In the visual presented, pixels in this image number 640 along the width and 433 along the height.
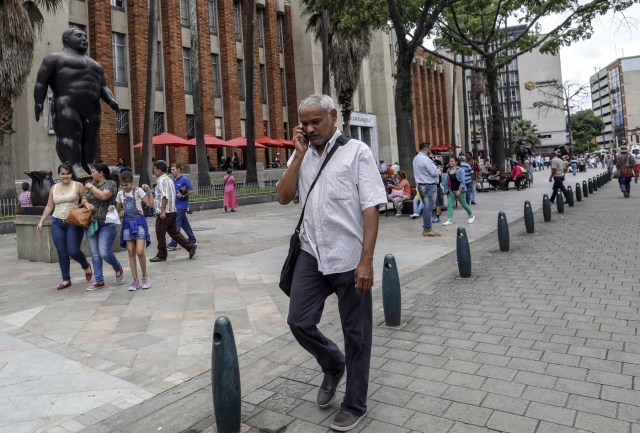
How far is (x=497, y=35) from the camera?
75.9 feet

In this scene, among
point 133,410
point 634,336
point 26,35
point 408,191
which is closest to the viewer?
point 133,410

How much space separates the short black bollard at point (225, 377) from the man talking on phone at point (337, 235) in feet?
1.28

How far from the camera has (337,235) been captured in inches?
116

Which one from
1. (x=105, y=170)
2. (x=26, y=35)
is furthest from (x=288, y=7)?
(x=105, y=170)

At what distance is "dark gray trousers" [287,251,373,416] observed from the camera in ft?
9.72

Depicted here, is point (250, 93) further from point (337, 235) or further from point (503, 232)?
point (337, 235)

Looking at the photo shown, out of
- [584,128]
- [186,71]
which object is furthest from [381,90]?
[584,128]

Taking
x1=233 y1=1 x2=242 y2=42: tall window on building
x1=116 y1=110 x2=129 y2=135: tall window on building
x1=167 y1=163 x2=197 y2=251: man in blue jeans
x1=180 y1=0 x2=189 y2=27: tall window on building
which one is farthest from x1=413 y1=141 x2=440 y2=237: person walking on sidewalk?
x1=233 y1=1 x2=242 y2=42: tall window on building

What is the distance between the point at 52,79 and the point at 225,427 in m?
8.55

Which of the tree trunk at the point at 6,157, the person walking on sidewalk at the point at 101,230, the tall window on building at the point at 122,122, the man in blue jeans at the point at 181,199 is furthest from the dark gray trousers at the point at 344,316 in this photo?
the tall window on building at the point at 122,122

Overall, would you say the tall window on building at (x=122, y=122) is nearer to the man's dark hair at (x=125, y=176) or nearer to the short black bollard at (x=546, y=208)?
the man's dark hair at (x=125, y=176)

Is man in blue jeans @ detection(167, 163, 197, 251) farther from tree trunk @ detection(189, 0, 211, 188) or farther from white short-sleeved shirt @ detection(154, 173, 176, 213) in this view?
tree trunk @ detection(189, 0, 211, 188)

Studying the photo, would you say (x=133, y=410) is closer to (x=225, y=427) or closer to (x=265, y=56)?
(x=225, y=427)

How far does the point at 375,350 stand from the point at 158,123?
2612 cm
